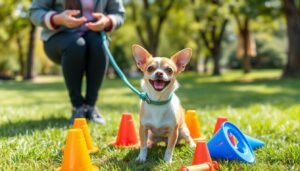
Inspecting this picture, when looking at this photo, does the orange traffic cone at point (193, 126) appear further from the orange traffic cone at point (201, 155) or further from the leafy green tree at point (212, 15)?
the leafy green tree at point (212, 15)

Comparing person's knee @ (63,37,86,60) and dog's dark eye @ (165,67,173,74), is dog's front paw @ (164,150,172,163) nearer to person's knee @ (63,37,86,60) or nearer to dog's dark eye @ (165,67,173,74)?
dog's dark eye @ (165,67,173,74)

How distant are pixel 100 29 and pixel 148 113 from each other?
158cm

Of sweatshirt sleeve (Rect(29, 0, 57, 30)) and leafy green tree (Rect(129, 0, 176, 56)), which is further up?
sweatshirt sleeve (Rect(29, 0, 57, 30))

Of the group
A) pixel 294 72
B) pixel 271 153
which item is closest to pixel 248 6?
pixel 294 72

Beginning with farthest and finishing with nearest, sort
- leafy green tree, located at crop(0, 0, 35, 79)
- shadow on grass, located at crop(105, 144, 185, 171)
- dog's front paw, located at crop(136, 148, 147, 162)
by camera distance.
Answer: leafy green tree, located at crop(0, 0, 35, 79) < dog's front paw, located at crop(136, 148, 147, 162) < shadow on grass, located at crop(105, 144, 185, 171)

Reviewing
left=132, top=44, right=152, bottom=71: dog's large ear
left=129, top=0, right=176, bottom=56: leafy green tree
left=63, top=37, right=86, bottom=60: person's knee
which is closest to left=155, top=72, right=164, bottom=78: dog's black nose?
left=132, top=44, right=152, bottom=71: dog's large ear

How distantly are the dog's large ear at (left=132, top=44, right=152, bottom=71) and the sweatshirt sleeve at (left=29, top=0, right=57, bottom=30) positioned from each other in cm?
155

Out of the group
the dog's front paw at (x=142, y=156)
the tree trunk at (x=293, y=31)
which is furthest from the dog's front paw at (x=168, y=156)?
the tree trunk at (x=293, y=31)

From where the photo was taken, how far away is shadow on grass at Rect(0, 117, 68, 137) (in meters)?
4.04

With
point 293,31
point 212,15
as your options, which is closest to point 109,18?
point 293,31

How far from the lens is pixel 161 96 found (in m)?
3.04

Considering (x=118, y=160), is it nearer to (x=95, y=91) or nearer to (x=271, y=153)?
(x=271, y=153)

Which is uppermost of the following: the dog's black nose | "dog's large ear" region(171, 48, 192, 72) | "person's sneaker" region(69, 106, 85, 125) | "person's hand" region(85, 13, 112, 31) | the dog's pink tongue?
"person's hand" region(85, 13, 112, 31)

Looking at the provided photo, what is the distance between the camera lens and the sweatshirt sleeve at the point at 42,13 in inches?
171
